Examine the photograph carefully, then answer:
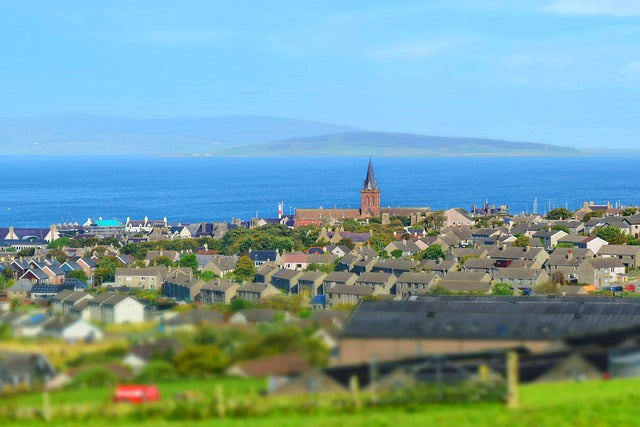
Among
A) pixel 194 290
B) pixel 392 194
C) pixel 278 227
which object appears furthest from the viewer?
pixel 392 194

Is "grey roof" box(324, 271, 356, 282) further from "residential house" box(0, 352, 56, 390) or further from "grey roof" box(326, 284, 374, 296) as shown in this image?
"residential house" box(0, 352, 56, 390)

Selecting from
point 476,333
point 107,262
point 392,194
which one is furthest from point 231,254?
point 392,194

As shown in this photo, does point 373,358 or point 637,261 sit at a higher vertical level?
point 373,358

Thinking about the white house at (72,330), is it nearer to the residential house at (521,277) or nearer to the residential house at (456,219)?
the residential house at (521,277)

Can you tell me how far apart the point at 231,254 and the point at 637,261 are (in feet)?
58.8

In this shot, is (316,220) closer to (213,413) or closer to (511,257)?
(511,257)

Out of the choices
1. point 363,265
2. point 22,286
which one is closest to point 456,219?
point 363,265

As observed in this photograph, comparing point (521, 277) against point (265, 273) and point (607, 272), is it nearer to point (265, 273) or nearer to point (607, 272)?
point (607, 272)

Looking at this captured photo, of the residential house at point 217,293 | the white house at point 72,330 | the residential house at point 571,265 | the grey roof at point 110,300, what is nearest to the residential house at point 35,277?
the residential house at point 217,293

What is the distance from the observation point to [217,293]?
33.5 meters

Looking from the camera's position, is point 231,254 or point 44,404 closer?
point 44,404

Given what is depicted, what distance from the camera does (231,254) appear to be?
48812 millimetres

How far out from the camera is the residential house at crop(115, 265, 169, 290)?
38.6 metres

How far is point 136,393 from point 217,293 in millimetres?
26315
